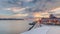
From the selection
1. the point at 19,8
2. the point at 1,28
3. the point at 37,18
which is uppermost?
the point at 19,8

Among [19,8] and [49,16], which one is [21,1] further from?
[49,16]

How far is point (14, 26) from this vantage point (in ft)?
9.31

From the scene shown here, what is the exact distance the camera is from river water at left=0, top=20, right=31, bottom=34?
277cm

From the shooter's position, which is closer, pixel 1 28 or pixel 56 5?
pixel 56 5

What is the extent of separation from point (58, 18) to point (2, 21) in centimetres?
108

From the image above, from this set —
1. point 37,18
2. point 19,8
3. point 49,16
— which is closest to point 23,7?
point 19,8

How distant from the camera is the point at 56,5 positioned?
8.61 feet

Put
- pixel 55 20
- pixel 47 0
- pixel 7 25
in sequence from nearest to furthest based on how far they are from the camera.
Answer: pixel 55 20
pixel 47 0
pixel 7 25

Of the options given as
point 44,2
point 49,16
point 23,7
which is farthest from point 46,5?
point 23,7

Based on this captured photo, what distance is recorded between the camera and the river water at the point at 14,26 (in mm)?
2773

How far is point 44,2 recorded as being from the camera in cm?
268

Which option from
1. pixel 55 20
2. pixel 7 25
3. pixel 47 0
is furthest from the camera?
pixel 7 25

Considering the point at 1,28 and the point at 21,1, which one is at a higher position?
the point at 21,1

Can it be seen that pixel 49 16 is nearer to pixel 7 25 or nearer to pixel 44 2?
pixel 44 2
